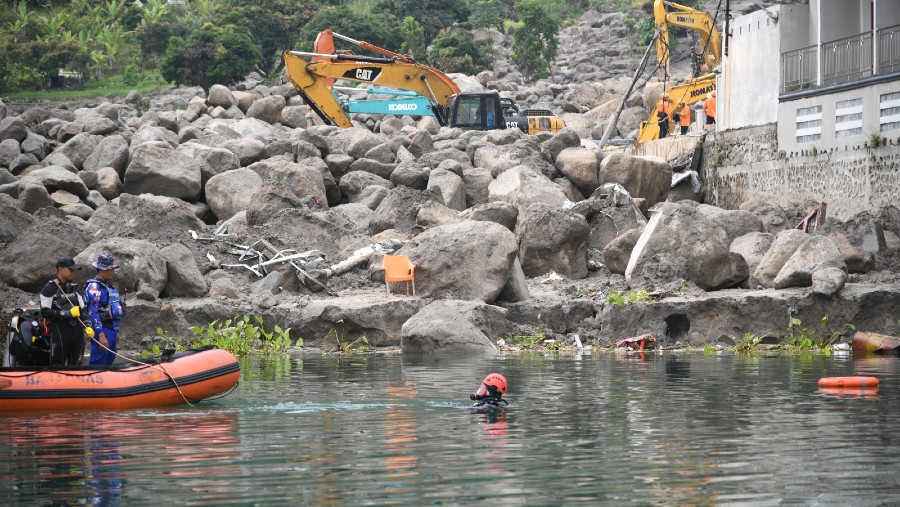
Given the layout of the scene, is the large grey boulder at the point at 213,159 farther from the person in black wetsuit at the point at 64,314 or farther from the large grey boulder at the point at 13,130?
the person in black wetsuit at the point at 64,314

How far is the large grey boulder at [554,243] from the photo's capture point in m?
24.1

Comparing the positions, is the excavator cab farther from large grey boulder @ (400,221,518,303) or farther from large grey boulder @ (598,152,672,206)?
large grey boulder @ (400,221,518,303)

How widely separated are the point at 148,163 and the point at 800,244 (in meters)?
15.6

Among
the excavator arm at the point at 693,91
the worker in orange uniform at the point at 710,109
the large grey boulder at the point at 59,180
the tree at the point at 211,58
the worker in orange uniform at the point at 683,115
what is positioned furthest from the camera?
the tree at the point at 211,58

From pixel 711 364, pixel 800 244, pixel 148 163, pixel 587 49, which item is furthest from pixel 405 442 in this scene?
pixel 587 49

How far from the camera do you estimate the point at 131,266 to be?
22031 mm

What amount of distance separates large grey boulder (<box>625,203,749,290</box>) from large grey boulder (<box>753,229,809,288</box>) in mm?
334

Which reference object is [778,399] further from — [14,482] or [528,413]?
[14,482]

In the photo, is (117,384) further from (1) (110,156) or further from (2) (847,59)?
(1) (110,156)

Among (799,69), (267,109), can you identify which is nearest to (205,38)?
(267,109)

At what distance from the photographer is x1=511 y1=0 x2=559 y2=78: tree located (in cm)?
7600

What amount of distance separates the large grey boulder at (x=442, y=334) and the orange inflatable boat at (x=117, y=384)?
611 centimetres

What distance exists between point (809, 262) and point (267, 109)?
98.5 ft

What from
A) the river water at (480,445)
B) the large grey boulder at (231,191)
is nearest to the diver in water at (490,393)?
the river water at (480,445)
